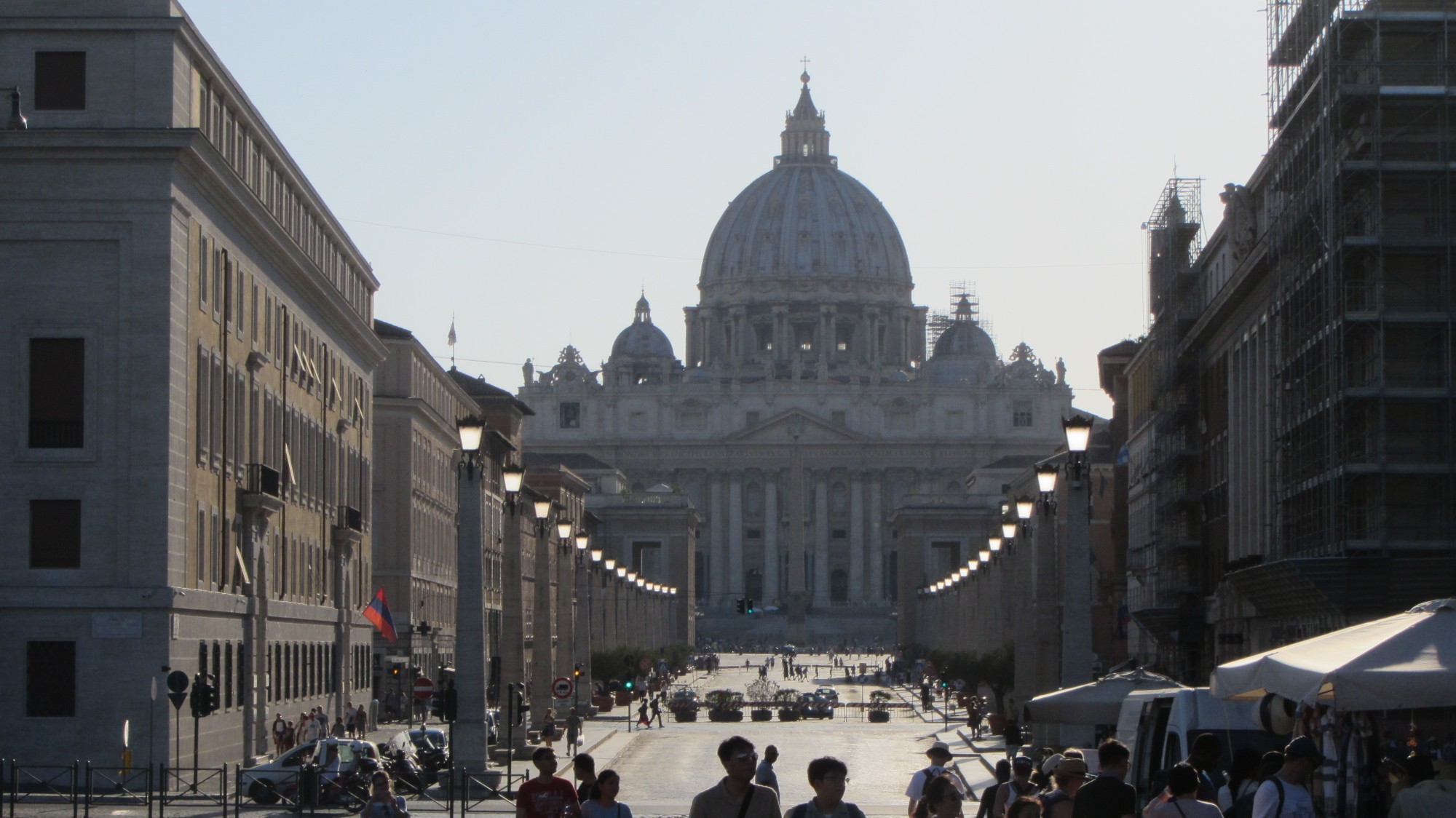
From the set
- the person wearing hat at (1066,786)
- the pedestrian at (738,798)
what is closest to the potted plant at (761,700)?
the person wearing hat at (1066,786)

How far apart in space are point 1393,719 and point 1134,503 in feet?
133

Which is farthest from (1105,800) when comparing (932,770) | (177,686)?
(177,686)

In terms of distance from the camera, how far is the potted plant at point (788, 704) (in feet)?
257

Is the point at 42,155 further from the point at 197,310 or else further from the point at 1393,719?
the point at 1393,719

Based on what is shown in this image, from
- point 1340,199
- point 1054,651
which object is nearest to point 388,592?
point 1054,651

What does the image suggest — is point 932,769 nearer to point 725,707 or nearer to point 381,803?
point 381,803

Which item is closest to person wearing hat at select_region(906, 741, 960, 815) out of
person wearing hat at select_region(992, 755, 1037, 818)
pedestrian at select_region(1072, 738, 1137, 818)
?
person wearing hat at select_region(992, 755, 1037, 818)

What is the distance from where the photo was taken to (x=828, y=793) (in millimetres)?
14828

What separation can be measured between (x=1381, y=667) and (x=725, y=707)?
2431 inches

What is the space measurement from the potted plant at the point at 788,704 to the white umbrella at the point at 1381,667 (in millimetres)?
58919

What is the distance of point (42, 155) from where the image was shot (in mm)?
40031

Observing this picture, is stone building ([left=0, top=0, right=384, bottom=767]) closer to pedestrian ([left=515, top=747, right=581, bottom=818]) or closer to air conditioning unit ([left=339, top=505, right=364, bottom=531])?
air conditioning unit ([left=339, top=505, right=364, bottom=531])

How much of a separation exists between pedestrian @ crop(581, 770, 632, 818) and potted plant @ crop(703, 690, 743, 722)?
60.8 metres

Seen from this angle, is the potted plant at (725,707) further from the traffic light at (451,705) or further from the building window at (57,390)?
the traffic light at (451,705)
